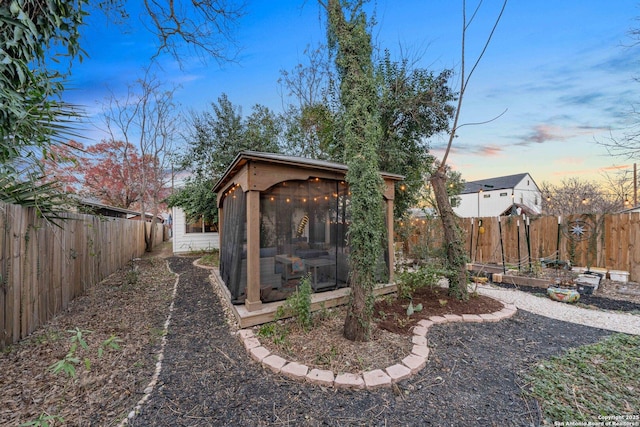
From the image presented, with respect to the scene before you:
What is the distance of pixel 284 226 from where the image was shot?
397 cm

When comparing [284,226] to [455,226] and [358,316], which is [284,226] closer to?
[358,316]

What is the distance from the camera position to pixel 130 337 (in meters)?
3.01

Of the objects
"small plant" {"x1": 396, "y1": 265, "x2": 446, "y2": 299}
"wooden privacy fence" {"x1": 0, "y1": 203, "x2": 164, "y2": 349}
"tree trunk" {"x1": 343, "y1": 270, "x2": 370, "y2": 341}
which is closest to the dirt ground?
"tree trunk" {"x1": 343, "y1": 270, "x2": 370, "y2": 341}

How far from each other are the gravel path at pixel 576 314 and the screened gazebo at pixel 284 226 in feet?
7.90

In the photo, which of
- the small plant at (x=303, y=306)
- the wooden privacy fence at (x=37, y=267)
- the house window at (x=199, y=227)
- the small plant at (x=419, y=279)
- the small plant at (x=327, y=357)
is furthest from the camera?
the house window at (x=199, y=227)

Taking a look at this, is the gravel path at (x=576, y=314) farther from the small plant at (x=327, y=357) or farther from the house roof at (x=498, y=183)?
the house roof at (x=498, y=183)

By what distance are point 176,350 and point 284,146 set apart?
8204mm

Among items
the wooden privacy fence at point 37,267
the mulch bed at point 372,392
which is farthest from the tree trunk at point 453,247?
the wooden privacy fence at point 37,267

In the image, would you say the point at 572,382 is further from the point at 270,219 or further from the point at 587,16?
the point at 587,16

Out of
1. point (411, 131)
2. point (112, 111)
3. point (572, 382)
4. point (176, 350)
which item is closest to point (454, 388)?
point (572, 382)

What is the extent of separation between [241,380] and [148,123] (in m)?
14.0

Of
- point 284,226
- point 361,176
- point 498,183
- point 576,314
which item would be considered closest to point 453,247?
point 576,314

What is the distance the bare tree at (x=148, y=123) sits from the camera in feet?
37.7

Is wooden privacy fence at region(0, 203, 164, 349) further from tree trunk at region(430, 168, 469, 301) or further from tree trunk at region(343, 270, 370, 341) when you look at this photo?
tree trunk at region(430, 168, 469, 301)
